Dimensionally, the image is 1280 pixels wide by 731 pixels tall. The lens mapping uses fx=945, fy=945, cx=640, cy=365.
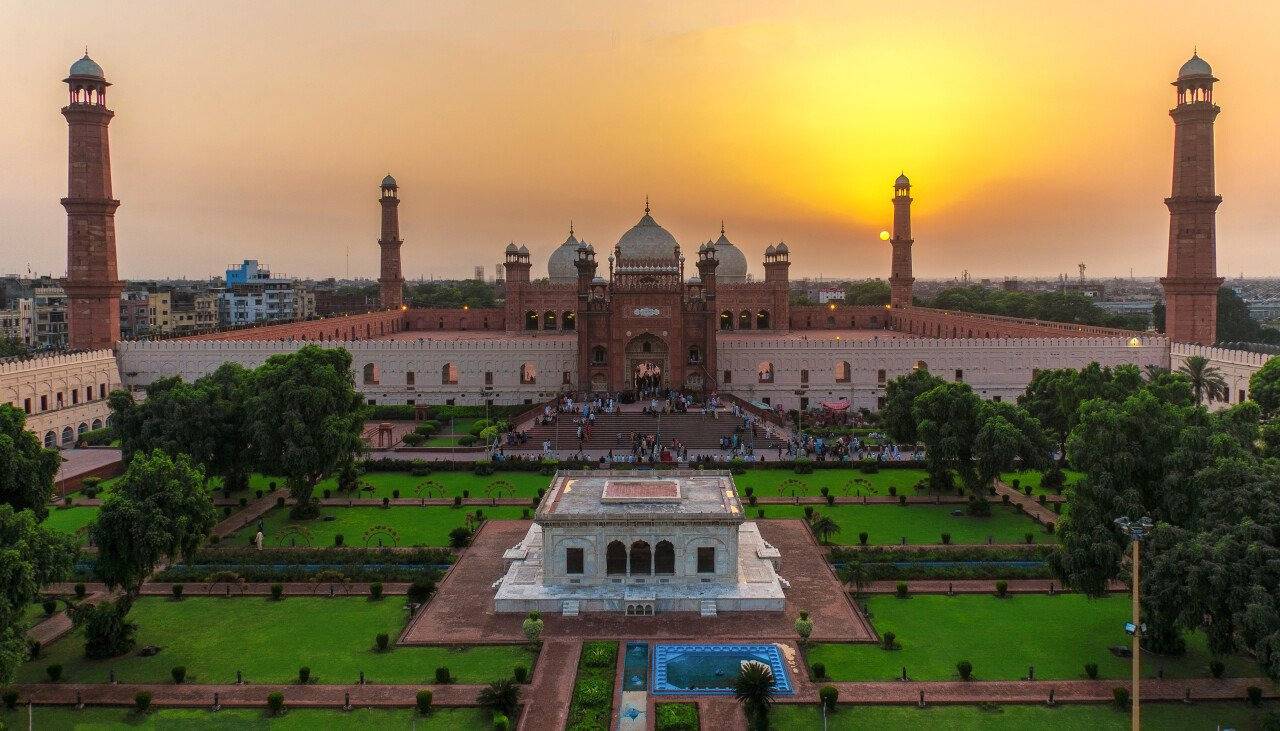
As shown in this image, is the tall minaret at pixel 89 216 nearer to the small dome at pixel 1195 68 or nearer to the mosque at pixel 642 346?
the mosque at pixel 642 346

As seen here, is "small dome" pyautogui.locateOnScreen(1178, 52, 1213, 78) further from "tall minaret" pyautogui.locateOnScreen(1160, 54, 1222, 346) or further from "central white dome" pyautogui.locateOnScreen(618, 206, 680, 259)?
"central white dome" pyautogui.locateOnScreen(618, 206, 680, 259)

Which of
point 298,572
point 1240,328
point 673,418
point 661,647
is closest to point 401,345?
point 673,418

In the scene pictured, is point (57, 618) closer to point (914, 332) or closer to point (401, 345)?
point (401, 345)

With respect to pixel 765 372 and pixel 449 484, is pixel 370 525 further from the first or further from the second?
pixel 765 372

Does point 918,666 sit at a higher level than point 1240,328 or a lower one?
lower

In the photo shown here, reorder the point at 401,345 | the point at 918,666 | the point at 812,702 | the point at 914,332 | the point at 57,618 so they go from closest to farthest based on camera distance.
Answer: the point at 812,702, the point at 918,666, the point at 57,618, the point at 401,345, the point at 914,332

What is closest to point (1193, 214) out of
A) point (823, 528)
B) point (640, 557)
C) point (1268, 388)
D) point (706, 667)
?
point (1268, 388)

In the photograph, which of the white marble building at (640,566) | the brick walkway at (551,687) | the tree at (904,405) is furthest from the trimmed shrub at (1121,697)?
the tree at (904,405)
